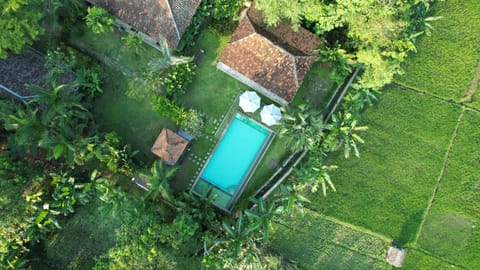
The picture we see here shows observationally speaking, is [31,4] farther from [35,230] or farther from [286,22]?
[286,22]

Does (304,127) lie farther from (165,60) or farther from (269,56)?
(165,60)

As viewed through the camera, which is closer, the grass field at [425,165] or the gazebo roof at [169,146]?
the gazebo roof at [169,146]

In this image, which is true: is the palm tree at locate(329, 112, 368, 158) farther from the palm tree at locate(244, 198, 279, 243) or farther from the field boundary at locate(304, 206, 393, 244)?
the palm tree at locate(244, 198, 279, 243)

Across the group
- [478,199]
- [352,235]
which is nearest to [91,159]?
[352,235]

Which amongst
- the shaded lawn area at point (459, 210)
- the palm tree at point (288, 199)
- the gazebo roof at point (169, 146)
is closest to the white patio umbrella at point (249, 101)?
the gazebo roof at point (169, 146)

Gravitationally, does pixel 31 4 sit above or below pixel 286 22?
below

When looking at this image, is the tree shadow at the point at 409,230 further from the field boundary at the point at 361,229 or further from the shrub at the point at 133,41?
the shrub at the point at 133,41

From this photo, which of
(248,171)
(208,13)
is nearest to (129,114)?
(208,13)
